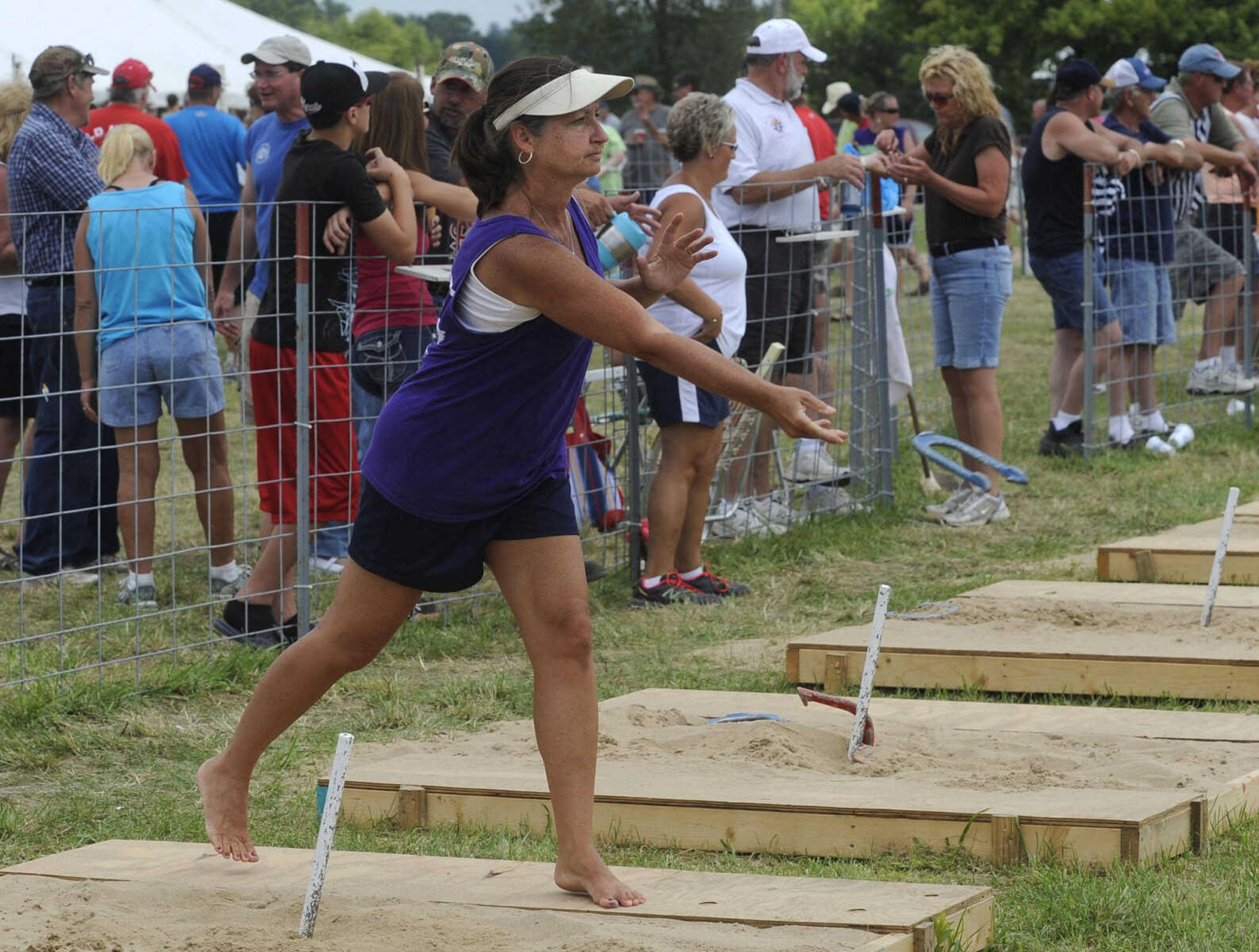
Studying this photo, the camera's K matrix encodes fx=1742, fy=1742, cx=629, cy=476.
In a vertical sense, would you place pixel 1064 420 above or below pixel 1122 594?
above

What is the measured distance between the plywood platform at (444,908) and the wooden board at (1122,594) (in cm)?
322

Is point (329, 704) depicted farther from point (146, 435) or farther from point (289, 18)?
point (289, 18)

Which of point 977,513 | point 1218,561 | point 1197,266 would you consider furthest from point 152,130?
point 1218,561

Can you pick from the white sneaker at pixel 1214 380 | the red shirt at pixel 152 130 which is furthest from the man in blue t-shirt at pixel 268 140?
the white sneaker at pixel 1214 380

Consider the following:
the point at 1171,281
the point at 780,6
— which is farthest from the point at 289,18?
the point at 1171,281

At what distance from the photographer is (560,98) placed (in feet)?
11.6

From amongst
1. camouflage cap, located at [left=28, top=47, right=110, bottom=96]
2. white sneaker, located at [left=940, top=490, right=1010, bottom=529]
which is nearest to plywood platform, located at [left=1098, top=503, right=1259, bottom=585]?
white sneaker, located at [left=940, top=490, right=1010, bottom=529]

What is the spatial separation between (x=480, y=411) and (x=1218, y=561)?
320 centimetres

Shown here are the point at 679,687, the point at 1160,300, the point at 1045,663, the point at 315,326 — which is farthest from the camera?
the point at 1160,300

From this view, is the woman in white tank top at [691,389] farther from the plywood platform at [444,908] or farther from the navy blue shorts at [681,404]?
the plywood platform at [444,908]

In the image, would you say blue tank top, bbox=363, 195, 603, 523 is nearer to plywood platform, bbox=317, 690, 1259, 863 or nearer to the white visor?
the white visor

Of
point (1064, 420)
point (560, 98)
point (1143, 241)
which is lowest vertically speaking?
point (1064, 420)

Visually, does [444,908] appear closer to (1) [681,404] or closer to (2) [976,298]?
(1) [681,404]

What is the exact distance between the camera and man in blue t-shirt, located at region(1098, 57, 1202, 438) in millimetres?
10422
